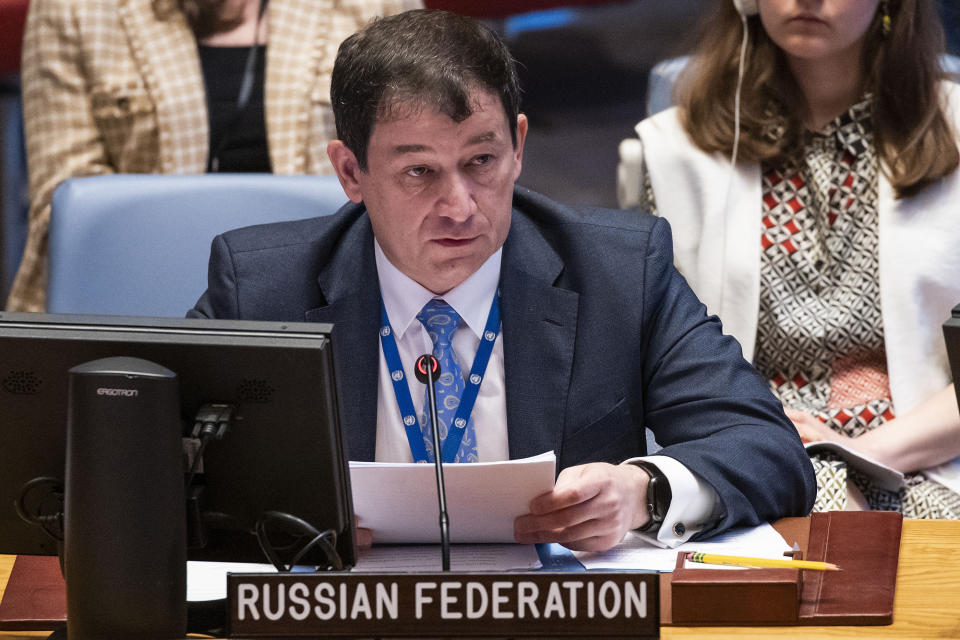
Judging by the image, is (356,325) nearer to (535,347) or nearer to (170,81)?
(535,347)

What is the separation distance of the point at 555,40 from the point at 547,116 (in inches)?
15.5

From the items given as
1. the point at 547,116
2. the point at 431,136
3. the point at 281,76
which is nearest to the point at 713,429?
Result: the point at 431,136

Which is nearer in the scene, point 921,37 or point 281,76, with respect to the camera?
point 921,37

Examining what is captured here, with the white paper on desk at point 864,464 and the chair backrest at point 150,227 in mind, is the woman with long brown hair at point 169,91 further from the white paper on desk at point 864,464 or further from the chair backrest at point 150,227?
the white paper on desk at point 864,464

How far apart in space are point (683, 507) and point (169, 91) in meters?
2.07

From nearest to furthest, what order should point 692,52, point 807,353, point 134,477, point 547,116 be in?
point 134,477
point 807,353
point 692,52
point 547,116

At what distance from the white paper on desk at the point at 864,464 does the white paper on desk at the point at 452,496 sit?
37.7 inches

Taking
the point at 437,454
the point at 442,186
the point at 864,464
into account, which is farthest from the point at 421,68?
the point at 864,464

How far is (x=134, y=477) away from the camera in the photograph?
1271 mm

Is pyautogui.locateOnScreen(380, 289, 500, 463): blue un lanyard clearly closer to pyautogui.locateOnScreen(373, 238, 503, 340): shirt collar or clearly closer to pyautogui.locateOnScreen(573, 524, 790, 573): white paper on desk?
pyautogui.locateOnScreen(373, 238, 503, 340): shirt collar

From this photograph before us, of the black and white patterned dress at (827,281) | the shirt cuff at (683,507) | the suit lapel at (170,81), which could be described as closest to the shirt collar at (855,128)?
the black and white patterned dress at (827,281)

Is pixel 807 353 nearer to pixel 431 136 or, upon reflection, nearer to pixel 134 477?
pixel 431 136

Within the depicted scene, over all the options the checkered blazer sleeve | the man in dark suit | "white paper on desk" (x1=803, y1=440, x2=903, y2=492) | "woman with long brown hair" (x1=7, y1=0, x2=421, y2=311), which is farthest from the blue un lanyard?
the checkered blazer sleeve

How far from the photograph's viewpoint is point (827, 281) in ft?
8.58
